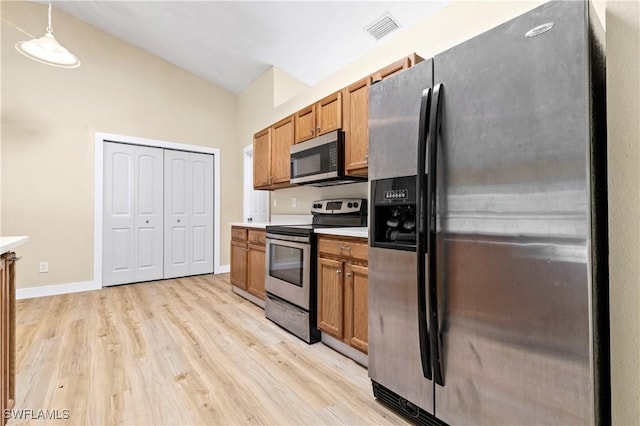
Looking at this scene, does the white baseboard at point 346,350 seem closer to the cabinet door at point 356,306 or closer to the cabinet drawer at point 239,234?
the cabinet door at point 356,306

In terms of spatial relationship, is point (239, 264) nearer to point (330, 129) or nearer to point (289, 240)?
point (289, 240)

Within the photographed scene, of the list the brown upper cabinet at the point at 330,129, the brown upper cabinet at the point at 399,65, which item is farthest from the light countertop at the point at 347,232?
the brown upper cabinet at the point at 399,65

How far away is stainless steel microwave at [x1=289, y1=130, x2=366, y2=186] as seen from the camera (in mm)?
2518

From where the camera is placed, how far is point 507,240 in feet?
3.53

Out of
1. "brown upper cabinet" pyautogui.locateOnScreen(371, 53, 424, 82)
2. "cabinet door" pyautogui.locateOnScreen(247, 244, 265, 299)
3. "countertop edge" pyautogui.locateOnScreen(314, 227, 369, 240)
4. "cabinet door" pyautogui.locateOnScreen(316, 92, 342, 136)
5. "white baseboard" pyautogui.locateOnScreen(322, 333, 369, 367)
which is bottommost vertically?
"white baseboard" pyautogui.locateOnScreen(322, 333, 369, 367)

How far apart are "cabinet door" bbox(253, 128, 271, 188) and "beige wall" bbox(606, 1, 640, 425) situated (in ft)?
9.90

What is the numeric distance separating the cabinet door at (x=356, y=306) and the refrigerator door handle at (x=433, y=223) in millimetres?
651

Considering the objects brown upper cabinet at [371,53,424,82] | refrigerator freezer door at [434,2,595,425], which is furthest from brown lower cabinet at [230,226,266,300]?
refrigerator freezer door at [434,2,595,425]

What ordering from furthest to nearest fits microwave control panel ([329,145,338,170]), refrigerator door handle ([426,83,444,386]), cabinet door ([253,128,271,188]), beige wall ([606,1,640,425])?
1. cabinet door ([253,128,271,188])
2. microwave control panel ([329,145,338,170])
3. refrigerator door handle ([426,83,444,386])
4. beige wall ([606,1,640,425])

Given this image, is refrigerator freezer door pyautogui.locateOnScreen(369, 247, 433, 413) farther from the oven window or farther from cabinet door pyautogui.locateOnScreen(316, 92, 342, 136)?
cabinet door pyautogui.locateOnScreen(316, 92, 342, 136)

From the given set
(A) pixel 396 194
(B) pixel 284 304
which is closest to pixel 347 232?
(A) pixel 396 194

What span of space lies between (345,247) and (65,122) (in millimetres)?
4149

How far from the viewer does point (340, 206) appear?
2830mm

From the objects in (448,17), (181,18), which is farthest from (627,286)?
(181,18)
